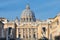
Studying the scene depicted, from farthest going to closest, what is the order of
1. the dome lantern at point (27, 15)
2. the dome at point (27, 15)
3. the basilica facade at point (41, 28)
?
1. the dome at point (27, 15)
2. the dome lantern at point (27, 15)
3. the basilica facade at point (41, 28)

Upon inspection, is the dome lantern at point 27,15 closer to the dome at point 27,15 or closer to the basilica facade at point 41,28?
the dome at point 27,15

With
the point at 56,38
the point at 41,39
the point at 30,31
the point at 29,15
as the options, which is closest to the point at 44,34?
the point at 41,39

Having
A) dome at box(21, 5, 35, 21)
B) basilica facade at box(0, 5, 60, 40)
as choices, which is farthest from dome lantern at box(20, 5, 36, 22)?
basilica facade at box(0, 5, 60, 40)

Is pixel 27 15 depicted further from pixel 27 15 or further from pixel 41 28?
pixel 41 28

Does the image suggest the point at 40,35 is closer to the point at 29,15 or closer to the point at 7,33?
the point at 7,33

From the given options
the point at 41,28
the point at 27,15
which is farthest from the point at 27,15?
the point at 41,28

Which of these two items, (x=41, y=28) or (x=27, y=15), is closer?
(x=41, y=28)

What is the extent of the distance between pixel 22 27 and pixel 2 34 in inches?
1665

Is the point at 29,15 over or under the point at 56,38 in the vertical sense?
over

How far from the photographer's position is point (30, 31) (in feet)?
443

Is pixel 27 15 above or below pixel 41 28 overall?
above

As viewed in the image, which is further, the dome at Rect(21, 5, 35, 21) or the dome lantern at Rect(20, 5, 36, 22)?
the dome at Rect(21, 5, 35, 21)

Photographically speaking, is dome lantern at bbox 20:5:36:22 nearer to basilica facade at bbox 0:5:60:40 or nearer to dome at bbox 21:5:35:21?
dome at bbox 21:5:35:21

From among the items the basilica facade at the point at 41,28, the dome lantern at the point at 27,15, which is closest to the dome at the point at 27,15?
the dome lantern at the point at 27,15
